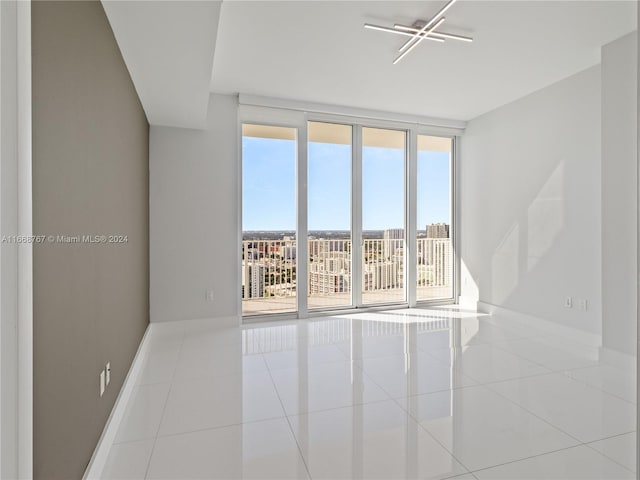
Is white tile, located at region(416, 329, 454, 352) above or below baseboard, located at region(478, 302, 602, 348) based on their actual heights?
below

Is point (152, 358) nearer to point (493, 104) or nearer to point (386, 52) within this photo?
point (386, 52)

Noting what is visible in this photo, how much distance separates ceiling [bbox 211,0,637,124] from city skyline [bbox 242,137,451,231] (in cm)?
74

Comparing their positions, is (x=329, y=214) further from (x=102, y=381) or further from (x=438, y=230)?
(x=102, y=381)

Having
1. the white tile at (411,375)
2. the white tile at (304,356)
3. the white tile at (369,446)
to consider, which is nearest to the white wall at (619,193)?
the white tile at (411,375)

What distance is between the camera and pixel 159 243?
4.00 m

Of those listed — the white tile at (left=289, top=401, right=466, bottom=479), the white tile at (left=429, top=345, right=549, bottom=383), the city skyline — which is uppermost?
the city skyline

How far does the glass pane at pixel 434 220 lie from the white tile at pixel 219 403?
11.7 ft

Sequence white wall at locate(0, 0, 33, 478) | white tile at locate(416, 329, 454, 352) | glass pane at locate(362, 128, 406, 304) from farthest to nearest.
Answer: glass pane at locate(362, 128, 406, 304) < white tile at locate(416, 329, 454, 352) < white wall at locate(0, 0, 33, 478)

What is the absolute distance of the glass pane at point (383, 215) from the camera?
508 cm

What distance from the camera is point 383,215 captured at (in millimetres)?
5176

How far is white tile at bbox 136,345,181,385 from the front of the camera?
275cm

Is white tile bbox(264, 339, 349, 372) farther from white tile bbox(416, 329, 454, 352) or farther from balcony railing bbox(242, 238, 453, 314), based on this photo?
balcony railing bbox(242, 238, 453, 314)

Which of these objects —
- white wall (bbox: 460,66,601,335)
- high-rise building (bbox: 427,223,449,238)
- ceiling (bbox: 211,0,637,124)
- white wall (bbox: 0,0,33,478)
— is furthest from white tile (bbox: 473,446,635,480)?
high-rise building (bbox: 427,223,449,238)

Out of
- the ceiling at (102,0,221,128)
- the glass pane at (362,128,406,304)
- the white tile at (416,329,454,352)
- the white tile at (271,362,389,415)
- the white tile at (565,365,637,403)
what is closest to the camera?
the ceiling at (102,0,221,128)
